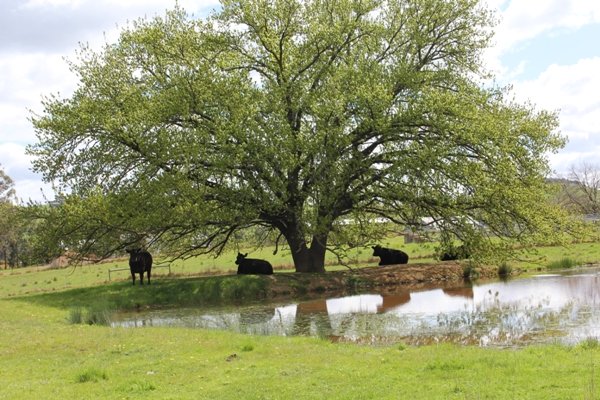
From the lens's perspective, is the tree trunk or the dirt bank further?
the tree trunk

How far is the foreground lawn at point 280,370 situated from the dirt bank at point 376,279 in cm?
1143

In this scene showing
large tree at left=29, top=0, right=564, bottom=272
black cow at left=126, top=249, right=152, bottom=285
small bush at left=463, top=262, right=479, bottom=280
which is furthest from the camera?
small bush at left=463, top=262, right=479, bottom=280

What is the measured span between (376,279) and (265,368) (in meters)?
18.2

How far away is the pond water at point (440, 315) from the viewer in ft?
48.3

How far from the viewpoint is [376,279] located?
94.6 ft

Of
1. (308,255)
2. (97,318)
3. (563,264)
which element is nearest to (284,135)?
(308,255)

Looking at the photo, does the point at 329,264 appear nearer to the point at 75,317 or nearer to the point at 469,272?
the point at 469,272

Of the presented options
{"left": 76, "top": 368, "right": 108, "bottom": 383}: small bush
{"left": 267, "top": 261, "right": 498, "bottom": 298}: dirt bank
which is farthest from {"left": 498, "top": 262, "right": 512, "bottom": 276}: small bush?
{"left": 76, "top": 368, "right": 108, "bottom": 383}: small bush

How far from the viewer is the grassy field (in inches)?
354

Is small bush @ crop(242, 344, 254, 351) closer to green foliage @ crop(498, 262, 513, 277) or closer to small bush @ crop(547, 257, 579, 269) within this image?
green foliage @ crop(498, 262, 513, 277)

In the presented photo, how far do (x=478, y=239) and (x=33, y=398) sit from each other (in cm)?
A: 2096

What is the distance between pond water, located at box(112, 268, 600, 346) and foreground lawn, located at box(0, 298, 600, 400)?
2.23m

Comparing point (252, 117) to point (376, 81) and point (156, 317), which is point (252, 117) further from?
point (156, 317)

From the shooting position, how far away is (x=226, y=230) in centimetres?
2850
